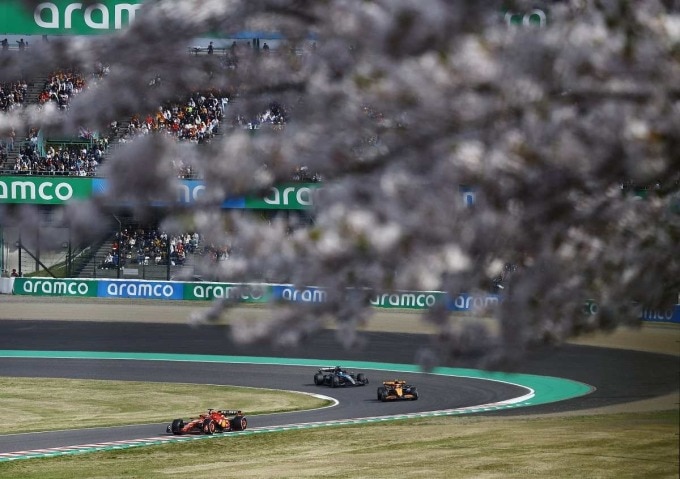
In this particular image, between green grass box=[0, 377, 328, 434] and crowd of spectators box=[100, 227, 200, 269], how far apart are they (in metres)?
14.4

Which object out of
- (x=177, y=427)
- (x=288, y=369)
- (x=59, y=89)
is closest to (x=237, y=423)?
(x=177, y=427)

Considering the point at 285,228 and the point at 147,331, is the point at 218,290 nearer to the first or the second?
the point at 147,331

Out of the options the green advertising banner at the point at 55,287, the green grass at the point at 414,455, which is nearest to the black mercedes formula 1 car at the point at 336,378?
the green grass at the point at 414,455

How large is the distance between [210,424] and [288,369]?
993 cm

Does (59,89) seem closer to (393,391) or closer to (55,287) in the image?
(55,287)

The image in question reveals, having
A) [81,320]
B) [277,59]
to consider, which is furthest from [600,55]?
[81,320]

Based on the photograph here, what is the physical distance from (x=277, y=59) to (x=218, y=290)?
37.7 meters

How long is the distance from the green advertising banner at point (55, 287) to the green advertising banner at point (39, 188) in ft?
10.3

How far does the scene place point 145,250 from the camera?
45438mm

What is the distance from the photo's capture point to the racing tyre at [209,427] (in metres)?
23.7

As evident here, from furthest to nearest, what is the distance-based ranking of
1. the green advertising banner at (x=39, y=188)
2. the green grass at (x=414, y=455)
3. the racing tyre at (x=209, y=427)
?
the green advertising banner at (x=39, y=188)
the racing tyre at (x=209, y=427)
the green grass at (x=414, y=455)

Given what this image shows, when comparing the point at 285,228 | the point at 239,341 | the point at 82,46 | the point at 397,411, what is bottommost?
the point at 397,411

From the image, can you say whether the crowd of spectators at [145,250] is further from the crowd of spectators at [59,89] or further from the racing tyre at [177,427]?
the racing tyre at [177,427]

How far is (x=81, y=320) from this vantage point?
135 ft
